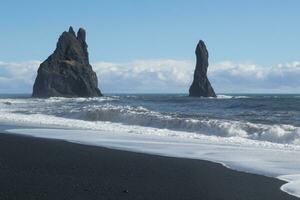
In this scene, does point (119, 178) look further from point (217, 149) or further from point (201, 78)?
point (201, 78)

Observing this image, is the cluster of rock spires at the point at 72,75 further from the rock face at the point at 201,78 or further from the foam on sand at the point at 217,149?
the foam on sand at the point at 217,149

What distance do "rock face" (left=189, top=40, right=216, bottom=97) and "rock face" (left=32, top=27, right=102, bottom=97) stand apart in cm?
2037

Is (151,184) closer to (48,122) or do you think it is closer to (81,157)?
(81,157)

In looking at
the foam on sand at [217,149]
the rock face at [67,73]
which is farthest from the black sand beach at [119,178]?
the rock face at [67,73]

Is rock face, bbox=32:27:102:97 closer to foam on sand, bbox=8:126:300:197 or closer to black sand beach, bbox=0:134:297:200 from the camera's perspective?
foam on sand, bbox=8:126:300:197

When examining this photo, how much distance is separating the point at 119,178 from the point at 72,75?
340ft

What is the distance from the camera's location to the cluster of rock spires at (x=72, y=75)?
11112 cm

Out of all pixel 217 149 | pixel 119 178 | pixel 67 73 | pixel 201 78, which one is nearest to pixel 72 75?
pixel 67 73

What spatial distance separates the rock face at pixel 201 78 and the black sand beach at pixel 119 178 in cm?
Answer: 9463

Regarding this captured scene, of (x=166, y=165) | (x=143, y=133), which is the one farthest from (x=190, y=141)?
(x=166, y=165)

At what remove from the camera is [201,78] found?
369 ft

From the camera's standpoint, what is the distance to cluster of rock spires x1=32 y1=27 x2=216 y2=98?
111125mm

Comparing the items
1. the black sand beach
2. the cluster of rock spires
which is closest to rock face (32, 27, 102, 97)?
the cluster of rock spires

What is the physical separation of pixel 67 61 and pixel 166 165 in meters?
105
